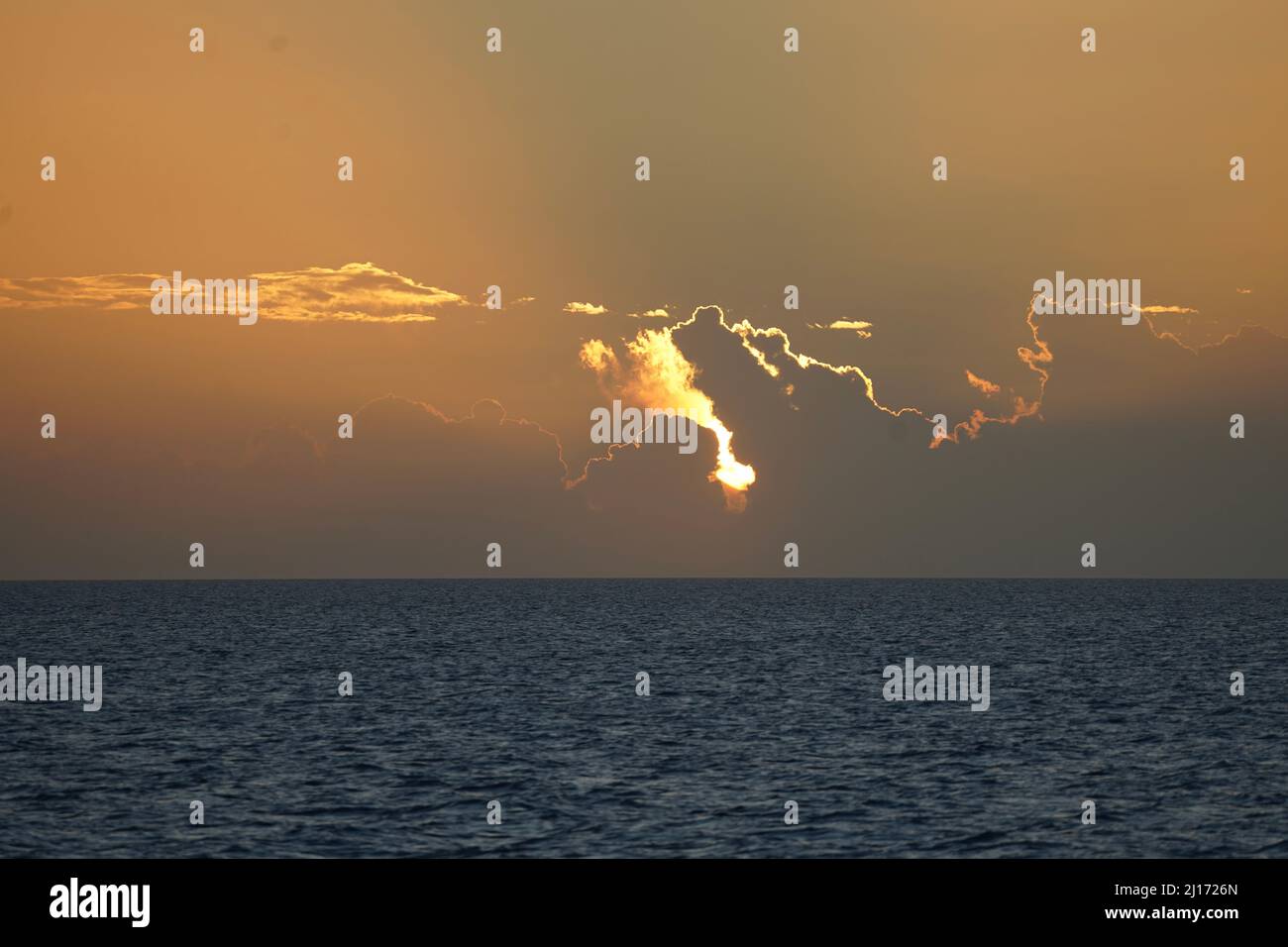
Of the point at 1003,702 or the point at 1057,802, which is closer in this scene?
the point at 1057,802

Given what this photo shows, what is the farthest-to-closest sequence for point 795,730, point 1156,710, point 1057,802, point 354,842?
point 1156,710 → point 795,730 → point 1057,802 → point 354,842

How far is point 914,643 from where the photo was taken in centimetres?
14088

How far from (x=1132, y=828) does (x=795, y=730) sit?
25076 mm

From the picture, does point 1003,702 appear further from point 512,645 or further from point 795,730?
point 512,645

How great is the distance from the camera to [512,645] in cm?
13412

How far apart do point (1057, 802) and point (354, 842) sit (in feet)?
80.2
